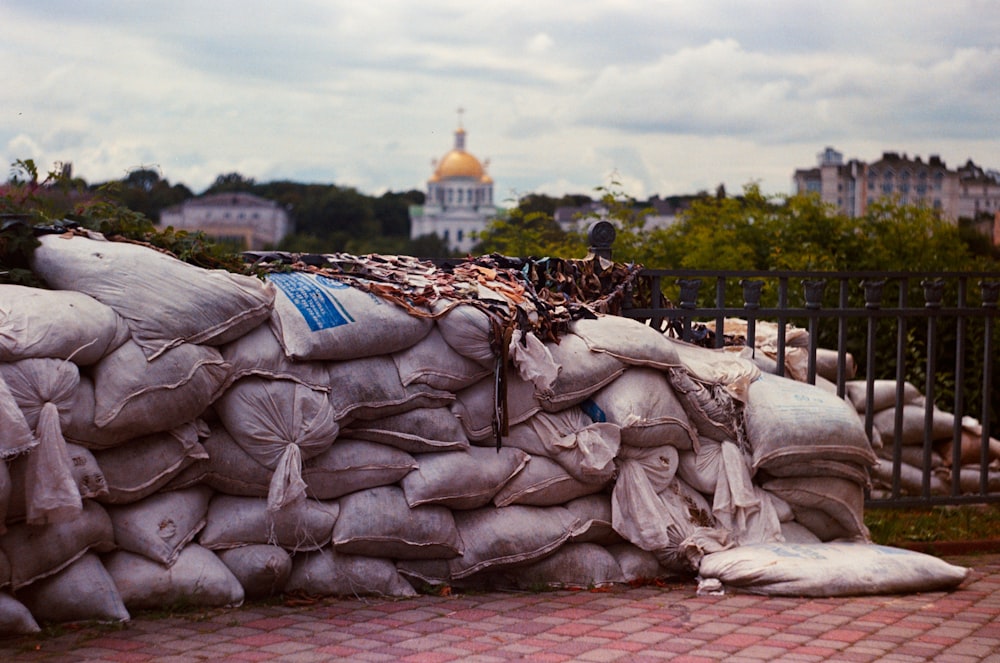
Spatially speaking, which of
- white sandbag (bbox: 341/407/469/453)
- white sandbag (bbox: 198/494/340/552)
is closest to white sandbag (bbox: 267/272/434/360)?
white sandbag (bbox: 341/407/469/453)

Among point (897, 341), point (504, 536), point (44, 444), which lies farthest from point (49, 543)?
point (897, 341)

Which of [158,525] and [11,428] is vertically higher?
[11,428]

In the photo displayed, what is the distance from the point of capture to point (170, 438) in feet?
15.3

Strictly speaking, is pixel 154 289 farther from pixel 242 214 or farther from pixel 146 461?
pixel 242 214

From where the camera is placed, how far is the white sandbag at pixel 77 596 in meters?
4.38

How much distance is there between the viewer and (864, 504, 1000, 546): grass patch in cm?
683

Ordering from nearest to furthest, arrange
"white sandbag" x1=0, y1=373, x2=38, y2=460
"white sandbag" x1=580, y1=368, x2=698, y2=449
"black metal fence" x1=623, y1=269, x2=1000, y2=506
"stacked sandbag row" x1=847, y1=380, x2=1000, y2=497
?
"white sandbag" x1=0, y1=373, x2=38, y2=460, "white sandbag" x1=580, y1=368, x2=698, y2=449, "black metal fence" x1=623, y1=269, x2=1000, y2=506, "stacked sandbag row" x1=847, y1=380, x2=1000, y2=497

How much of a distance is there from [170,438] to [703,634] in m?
2.22

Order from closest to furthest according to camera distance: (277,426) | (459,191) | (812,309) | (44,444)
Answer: (44,444), (277,426), (812,309), (459,191)

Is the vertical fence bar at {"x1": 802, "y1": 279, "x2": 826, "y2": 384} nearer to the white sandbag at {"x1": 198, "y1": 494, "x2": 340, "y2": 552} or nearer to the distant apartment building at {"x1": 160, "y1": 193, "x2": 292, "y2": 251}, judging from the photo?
the white sandbag at {"x1": 198, "y1": 494, "x2": 340, "y2": 552}

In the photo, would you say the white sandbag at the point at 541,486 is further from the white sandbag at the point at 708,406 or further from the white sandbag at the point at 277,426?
the white sandbag at the point at 277,426

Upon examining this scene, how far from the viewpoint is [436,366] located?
522 centimetres

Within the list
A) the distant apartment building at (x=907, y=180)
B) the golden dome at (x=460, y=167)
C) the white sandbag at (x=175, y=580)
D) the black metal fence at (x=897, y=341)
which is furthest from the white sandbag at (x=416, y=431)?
the golden dome at (x=460, y=167)

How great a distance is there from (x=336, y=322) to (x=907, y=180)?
3183 inches
